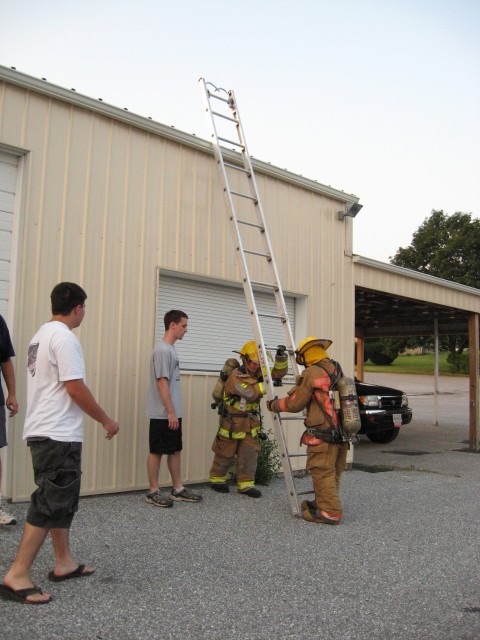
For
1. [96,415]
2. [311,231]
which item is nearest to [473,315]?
[311,231]

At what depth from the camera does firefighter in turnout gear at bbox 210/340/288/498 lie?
639 centimetres

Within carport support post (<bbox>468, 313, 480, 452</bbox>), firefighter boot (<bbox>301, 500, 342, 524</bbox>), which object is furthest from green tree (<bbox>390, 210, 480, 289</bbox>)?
firefighter boot (<bbox>301, 500, 342, 524</bbox>)

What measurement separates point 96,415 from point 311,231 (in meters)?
5.57

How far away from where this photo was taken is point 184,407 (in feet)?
22.5

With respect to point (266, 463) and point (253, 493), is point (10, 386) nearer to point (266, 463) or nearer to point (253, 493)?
point (253, 493)

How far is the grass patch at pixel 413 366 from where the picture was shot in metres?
45.5

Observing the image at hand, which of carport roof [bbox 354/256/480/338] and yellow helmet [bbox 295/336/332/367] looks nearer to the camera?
yellow helmet [bbox 295/336/332/367]

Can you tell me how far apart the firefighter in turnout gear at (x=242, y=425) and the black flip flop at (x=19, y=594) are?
3235 mm

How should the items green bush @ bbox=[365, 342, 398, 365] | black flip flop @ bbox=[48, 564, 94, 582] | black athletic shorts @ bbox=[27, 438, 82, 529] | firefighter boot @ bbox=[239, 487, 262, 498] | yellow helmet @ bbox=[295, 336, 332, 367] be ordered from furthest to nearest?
1. green bush @ bbox=[365, 342, 398, 365]
2. firefighter boot @ bbox=[239, 487, 262, 498]
3. yellow helmet @ bbox=[295, 336, 332, 367]
4. black flip flop @ bbox=[48, 564, 94, 582]
5. black athletic shorts @ bbox=[27, 438, 82, 529]

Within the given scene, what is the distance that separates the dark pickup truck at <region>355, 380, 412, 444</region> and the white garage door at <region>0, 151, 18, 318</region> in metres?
8.01

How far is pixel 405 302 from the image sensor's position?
12781 mm

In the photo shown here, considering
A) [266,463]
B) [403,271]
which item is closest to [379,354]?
Result: [403,271]

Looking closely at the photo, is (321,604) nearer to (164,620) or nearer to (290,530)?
(164,620)

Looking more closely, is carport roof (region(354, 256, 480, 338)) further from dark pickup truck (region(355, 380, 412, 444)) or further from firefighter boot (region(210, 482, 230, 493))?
firefighter boot (region(210, 482, 230, 493))
